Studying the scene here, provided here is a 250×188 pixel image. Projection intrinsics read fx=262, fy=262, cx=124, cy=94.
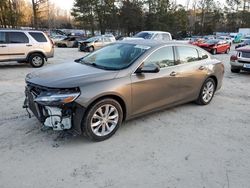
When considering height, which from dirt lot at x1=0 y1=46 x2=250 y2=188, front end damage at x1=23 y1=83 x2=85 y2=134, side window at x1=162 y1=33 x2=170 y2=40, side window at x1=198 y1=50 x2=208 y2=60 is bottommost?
dirt lot at x1=0 y1=46 x2=250 y2=188

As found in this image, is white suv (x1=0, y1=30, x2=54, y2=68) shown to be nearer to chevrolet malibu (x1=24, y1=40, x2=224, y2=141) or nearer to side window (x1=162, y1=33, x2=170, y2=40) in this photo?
chevrolet malibu (x1=24, y1=40, x2=224, y2=141)

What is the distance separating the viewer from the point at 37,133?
4328 millimetres

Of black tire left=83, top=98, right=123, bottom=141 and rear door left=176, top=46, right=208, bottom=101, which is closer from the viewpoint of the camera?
black tire left=83, top=98, right=123, bottom=141

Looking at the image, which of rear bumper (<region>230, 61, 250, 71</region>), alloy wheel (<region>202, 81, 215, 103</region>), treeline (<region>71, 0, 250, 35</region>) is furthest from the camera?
treeline (<region>71, 0, 250, 35</region>)

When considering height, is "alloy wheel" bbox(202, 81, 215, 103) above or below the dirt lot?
above

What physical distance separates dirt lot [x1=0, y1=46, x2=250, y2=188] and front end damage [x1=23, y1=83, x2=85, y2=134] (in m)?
0.37

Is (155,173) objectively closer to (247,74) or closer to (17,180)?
(17,180)

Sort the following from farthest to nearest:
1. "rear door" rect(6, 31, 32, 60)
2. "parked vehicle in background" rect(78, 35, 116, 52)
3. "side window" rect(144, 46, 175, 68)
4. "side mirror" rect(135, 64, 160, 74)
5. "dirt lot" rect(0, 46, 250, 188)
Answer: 1. "parked vehicle in background" rect(78, 35, 116, 52)
2. "rear door" rect(6, 31, 32, 60)
3. "side window" rect(144, 46, 175, 68)
4. "side mirror" rect(135, 64, 160, 74)
5. "dirt lot" rect(0, 46, 250, 188)

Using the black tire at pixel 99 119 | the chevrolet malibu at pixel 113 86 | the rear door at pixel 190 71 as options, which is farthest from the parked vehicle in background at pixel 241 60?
the black tire at pixel 99 119

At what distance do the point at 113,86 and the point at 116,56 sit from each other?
1024 mm

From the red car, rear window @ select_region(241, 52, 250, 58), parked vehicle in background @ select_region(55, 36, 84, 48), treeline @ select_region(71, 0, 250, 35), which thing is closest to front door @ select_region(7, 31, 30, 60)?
rear window @ select_region(241, 52, 250, 58)

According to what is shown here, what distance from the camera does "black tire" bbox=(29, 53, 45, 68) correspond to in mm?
11312

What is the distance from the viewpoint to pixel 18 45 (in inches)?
426

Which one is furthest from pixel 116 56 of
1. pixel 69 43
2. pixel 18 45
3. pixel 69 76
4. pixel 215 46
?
pixel 69 43
